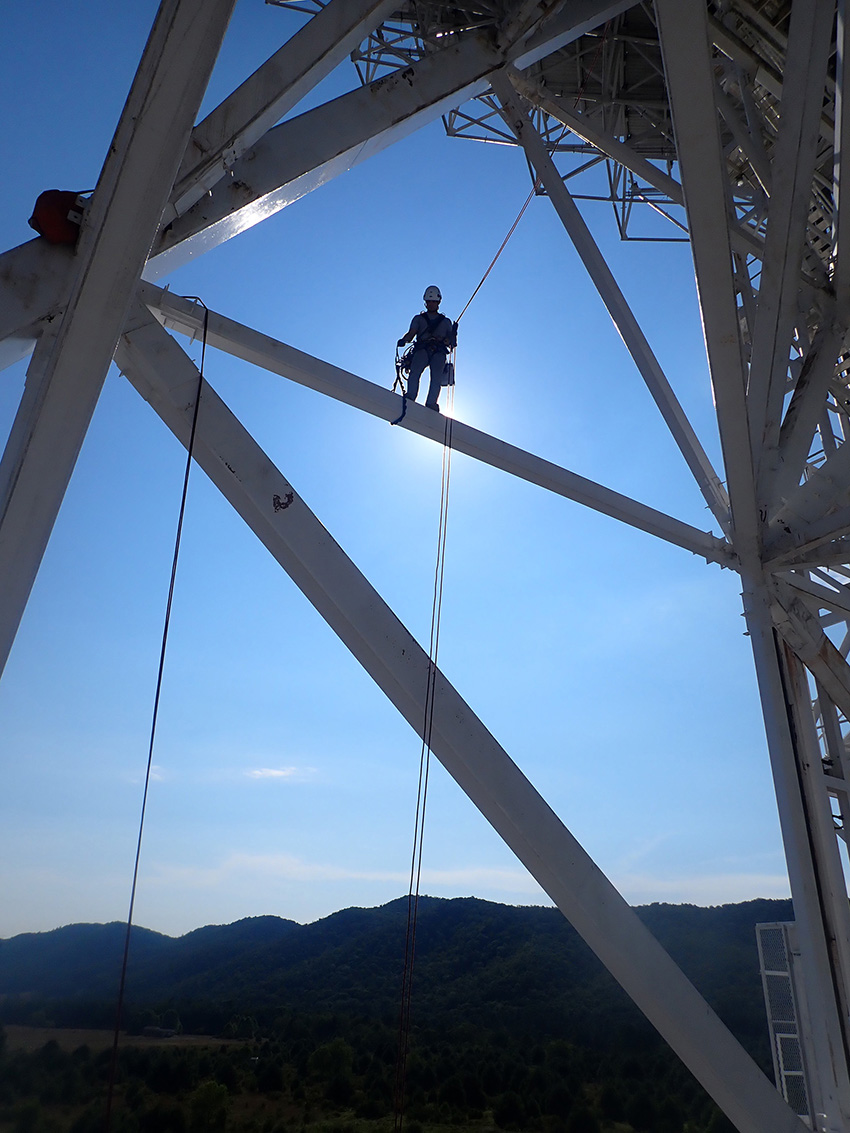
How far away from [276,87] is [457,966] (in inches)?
1863

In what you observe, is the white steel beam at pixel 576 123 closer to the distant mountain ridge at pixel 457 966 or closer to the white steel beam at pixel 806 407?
the white steel beam at pixel 806 407

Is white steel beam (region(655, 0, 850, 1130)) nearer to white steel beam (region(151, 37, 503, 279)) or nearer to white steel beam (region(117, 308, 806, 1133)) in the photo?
white steel beam (region(117, 308, 806, 1133))

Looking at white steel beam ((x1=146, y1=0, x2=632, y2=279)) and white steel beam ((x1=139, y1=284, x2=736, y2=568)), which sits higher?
white steel beam ((x1=146, y1=0, x2=632, y2=279))

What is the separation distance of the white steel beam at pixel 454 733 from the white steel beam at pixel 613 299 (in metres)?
4.82

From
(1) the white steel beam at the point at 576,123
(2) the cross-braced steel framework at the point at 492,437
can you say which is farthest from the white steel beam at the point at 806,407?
(1) the white steel beam at the point at 576,123

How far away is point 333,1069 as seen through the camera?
31.6m

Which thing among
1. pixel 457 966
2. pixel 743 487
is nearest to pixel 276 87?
pixel 743 487

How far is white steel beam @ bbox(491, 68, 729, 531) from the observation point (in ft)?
28.3

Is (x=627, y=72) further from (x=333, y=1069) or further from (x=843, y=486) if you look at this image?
(x=333, y=1069)

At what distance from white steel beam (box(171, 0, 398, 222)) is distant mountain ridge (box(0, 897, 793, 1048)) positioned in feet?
106

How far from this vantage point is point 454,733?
5250 millimetres

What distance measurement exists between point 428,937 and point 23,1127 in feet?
115

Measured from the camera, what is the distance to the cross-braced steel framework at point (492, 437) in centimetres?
359

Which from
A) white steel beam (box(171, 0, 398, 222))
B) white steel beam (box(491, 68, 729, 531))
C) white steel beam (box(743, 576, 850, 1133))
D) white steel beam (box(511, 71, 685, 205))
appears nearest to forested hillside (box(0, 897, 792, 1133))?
white steel beam (box(743, 576, 850, 1133))
